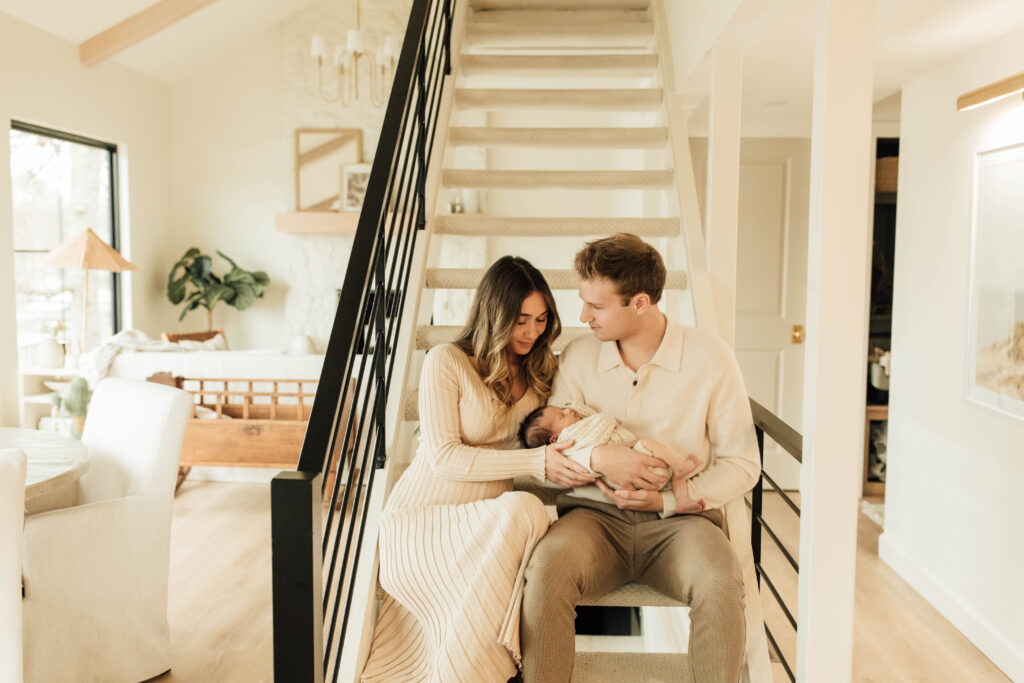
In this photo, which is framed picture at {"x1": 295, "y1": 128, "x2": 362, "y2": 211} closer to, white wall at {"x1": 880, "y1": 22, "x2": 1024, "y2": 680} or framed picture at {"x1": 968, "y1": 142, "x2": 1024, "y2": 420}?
white wall at {"x1": 880, "y1": 22, "x2": 1024, "y2": 680}

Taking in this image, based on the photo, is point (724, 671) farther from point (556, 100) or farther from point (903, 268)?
point (903, 268)

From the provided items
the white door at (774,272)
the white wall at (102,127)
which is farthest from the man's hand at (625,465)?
the white wall at (102,127)

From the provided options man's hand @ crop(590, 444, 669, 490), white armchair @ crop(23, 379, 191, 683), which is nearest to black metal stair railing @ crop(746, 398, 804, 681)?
man's hand @ crop(590, 444, 669, 490)

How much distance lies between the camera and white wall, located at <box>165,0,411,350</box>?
7.17m

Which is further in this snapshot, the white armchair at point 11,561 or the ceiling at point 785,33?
the ceiling at point 785,33

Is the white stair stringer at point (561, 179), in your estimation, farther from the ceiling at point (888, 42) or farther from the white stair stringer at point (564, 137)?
the ceiling at point (888, 42)

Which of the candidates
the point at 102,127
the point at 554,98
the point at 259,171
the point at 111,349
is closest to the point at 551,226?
the point at 554,98

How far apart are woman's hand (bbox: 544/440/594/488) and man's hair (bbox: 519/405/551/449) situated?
56 mm

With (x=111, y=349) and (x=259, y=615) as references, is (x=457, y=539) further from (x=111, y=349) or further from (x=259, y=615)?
(x=111, y=349)

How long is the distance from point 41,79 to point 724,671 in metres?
5.75

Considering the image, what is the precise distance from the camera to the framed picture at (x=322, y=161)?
717cm

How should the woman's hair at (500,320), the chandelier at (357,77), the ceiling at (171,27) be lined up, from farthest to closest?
the chandelier at (357,77) < the ceiling at (171,27) < the woman's hair at (500,320)

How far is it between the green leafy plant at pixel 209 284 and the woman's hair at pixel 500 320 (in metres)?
5.56

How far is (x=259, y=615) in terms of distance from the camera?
310 cm
